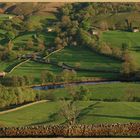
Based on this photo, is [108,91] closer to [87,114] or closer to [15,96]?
[87,114]

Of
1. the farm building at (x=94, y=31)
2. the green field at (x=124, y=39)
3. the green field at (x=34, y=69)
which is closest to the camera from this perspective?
the green field at (x=34, y=69)

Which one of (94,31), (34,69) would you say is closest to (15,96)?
(34,69)

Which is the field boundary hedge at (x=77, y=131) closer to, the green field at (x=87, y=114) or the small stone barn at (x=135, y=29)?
the green field at (x=87, y=114)

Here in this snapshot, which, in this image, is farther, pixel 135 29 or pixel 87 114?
pixel 135 29

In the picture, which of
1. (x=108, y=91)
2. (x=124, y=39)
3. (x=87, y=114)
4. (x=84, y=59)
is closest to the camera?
(x=87, y=114)

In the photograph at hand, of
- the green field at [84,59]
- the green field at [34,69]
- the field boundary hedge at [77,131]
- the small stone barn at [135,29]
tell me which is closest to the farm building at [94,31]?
the green field at [84,59]

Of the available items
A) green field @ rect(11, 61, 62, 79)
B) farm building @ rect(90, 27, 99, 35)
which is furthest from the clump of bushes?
farm building @ rect(90, 27, 99, 35)
